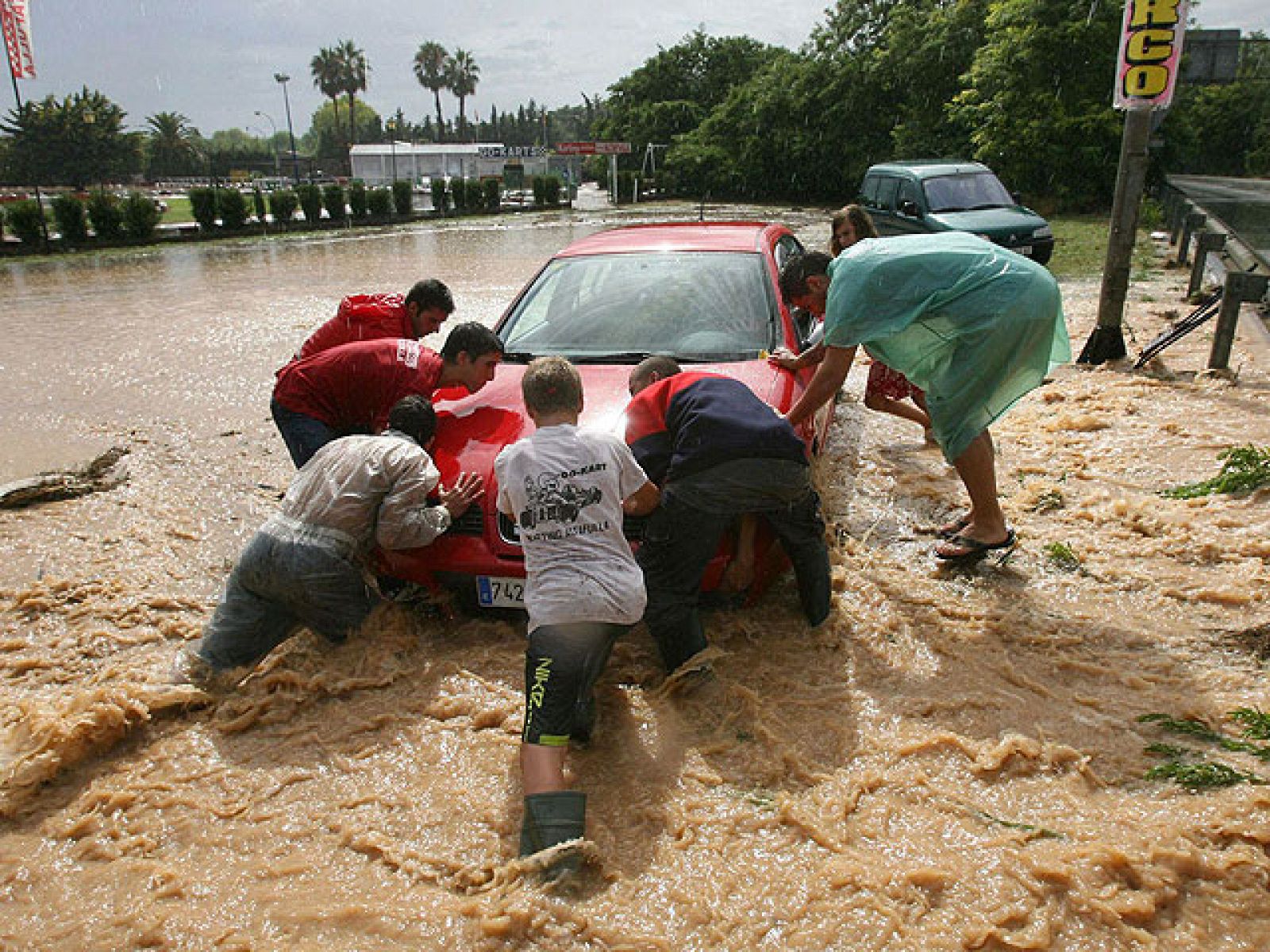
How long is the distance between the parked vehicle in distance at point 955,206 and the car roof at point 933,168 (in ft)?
0.04

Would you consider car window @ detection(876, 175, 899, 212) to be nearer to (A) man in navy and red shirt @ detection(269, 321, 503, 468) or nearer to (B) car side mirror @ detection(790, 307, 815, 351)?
(B) car side mirror @ detection(790, 307, 815, 351)

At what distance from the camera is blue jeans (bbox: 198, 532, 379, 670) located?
3467 mm

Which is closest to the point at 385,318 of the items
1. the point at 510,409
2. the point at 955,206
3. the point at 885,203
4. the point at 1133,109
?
the point at 510,409

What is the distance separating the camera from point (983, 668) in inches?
141

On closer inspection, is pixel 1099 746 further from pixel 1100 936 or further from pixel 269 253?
pixel 269 253

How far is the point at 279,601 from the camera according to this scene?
3.57 metres

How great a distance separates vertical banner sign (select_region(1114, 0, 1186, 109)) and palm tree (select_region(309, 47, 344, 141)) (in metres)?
106

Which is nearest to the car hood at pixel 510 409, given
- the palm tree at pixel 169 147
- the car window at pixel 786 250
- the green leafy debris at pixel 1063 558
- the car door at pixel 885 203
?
the car window at pixel 786 250

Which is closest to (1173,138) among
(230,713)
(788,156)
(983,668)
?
(788,156)

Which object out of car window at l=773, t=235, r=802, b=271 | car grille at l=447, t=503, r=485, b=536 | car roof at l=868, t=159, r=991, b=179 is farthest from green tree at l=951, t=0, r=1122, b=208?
car grille at l=447, t=503, r=485, b=536

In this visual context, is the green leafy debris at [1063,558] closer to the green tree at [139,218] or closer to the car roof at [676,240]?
the car roof at [676,240]

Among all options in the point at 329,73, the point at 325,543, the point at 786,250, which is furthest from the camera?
the point at 329,73

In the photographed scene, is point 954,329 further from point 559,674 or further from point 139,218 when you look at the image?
point 139,218

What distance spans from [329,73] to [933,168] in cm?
10221
